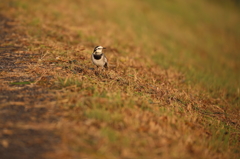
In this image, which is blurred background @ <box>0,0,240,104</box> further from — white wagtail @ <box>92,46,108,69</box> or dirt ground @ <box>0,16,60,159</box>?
dirt ground @ <box>0,16,60,159</box>

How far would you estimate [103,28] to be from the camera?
36.6ft

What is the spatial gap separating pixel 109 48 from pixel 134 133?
5.53 meters

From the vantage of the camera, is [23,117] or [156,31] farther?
[156,31]

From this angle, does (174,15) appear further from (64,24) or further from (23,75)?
(23,75)

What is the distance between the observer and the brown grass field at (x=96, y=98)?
3.05 meters

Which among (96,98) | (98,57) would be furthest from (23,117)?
(98,57)

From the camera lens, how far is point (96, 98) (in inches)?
153

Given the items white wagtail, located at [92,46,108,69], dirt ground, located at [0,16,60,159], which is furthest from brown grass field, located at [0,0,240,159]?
white wagtail, located at [92,46,108,69]

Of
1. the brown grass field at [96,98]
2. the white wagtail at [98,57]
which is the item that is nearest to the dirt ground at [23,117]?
the brown grass field at [96,98]

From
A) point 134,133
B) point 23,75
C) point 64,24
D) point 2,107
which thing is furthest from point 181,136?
point 64,24

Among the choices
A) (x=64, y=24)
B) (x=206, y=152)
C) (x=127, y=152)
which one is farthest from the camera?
(x=64, y=24)

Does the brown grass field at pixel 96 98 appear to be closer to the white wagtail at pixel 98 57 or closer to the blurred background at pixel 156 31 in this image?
the blurred background at pixel 156 31

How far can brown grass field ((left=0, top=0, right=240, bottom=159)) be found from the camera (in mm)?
3047

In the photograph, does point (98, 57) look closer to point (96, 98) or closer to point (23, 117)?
point (96, 98)
